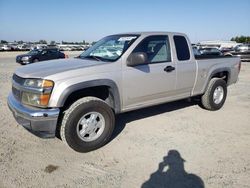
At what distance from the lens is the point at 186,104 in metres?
6.52

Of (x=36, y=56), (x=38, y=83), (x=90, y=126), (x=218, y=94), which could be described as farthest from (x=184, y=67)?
(x=36, y=56)

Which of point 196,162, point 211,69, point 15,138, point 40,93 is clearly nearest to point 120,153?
point 196,162

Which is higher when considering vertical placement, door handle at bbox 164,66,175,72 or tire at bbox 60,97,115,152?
door handle at bbox 164,66,175,72

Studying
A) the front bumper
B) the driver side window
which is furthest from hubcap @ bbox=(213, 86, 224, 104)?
the front bumper

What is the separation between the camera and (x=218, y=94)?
6012mm

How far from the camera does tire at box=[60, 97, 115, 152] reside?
351 cm

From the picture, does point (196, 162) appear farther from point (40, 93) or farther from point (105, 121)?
point (40, 93)

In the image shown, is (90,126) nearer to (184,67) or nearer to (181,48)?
(184,67)

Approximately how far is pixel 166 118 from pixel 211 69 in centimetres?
156

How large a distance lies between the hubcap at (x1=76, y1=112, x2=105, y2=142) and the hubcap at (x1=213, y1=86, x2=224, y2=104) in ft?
10.9

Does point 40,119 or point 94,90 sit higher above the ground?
point 94,90

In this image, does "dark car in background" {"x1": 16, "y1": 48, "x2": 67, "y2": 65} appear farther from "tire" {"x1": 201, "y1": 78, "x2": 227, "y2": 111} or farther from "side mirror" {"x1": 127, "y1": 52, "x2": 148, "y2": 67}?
"side mirror" {"x1": 127, "y1": 52, "x2": 148, "y2": 67}

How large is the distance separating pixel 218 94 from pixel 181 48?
185 centimetres

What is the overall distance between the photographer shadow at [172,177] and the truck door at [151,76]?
124cm
